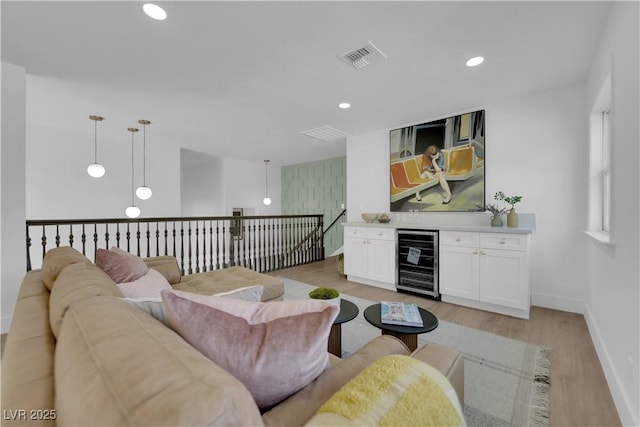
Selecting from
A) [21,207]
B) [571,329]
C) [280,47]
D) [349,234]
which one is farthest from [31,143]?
[571,329]

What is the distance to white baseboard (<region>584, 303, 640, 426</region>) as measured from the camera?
4.44 feet

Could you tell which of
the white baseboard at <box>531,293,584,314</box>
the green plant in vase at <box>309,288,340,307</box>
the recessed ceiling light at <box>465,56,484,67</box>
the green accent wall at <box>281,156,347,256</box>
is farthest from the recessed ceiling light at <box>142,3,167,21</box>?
the green accent wall at <box>281,156,347,256</box>

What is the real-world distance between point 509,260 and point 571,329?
29.4 inches

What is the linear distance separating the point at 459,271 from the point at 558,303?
1051mm

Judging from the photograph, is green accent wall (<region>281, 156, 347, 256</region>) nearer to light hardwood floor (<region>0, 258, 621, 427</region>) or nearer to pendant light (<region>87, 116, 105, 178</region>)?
light hardwood floor (<region>0, 258, 621, 427</region>)

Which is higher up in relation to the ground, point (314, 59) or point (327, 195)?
point (314, 59)

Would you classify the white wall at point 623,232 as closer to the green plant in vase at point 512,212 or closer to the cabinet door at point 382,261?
the green plant in vase at point 512,212

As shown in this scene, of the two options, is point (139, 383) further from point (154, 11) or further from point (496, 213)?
point (496, 213)

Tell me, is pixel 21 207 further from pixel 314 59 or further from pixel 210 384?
pixel 210 384

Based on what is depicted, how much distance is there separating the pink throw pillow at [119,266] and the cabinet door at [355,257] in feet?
9.45

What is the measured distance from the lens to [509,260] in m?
2.79

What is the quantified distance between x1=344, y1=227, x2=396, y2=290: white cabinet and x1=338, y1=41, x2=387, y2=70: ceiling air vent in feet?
7.03

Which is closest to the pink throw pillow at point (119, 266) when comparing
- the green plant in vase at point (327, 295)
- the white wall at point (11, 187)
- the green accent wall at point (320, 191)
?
the green plant in vase at point (327, 295)

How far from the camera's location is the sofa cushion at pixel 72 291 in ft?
2.80
